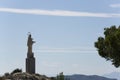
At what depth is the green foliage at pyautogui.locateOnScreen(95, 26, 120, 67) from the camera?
5309cm

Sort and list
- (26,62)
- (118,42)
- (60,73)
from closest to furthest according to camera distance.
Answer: (118,42) → (26,62) → (60,73)

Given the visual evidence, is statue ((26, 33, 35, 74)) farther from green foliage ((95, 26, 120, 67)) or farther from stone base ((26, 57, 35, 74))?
green foliage ((95, 26, 120, 67))

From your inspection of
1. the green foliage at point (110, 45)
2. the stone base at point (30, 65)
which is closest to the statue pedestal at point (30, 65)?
the stone base at point (30, 65)

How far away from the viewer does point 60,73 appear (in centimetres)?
6825

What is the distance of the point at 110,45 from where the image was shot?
53.5 metres

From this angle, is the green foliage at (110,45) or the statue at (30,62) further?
the statue at (30,62)

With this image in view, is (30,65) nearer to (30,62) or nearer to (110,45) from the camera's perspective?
(30,62)

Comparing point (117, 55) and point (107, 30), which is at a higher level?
point (107, 30)

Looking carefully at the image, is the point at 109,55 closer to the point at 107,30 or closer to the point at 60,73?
the point at 107,30

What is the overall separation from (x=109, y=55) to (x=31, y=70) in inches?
433

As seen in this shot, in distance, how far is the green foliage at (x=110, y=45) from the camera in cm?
5309

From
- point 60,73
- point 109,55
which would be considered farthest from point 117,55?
point 60,73

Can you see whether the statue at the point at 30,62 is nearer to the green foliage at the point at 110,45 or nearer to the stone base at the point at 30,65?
the stone base at the point at 30,65

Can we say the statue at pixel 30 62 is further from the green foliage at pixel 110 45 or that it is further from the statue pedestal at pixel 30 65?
the green foliage at pixel 110 45
